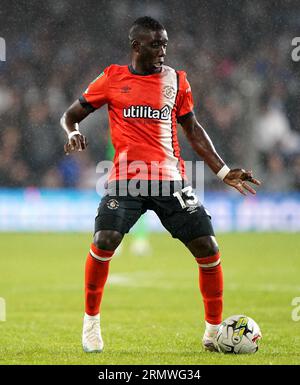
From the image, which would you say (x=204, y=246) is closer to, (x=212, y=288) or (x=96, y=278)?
(x=212, y=288)

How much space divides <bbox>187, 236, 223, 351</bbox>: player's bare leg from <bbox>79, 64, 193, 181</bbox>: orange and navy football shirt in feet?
1.73

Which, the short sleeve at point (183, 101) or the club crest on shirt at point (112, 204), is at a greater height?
the short sleeve at point (183, 101)

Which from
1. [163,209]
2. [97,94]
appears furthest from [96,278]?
[97,94]

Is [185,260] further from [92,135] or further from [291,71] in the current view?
[291,71]

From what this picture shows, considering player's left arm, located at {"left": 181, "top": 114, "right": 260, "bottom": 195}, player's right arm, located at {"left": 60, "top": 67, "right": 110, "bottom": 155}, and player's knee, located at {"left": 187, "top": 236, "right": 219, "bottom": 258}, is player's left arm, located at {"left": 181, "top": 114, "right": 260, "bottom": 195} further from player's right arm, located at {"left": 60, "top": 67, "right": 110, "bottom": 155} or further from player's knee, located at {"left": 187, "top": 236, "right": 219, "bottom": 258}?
player's right arm, located at {"left": 60, "top": 67, "right": 110, "bottom": 155}

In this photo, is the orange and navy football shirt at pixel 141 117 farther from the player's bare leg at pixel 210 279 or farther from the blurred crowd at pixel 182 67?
the blurred crowd at pixel 182 67

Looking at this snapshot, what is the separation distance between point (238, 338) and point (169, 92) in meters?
1.77

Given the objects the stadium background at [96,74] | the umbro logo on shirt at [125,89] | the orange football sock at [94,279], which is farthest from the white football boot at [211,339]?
the stadium background at [96,74]

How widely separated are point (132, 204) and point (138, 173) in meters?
0.22

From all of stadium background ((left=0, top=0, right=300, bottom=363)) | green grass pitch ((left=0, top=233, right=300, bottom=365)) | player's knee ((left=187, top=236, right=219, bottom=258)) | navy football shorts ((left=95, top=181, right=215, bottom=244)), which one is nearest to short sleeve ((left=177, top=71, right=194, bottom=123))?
navy football shorts ((left=95, top=181, right=215, bottom=244))

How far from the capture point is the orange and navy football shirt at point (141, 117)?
6.45m
